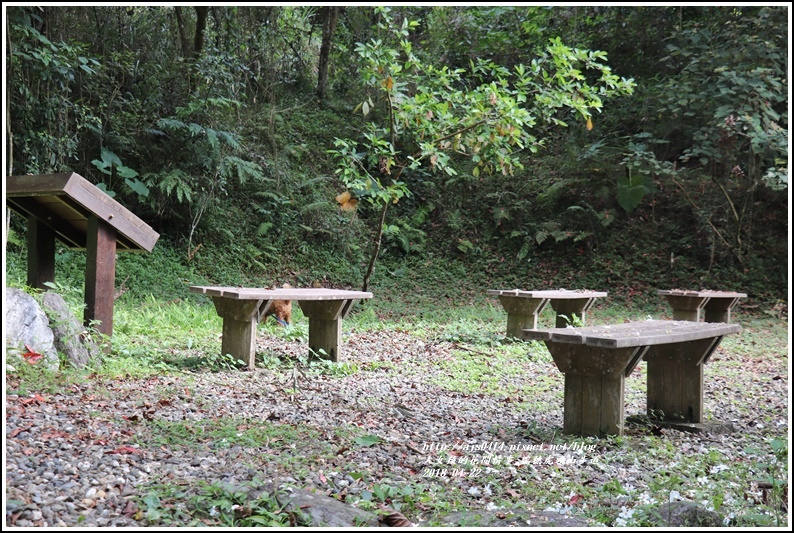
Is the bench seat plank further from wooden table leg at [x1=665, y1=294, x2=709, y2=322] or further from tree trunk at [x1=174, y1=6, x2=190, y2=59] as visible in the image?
tree trunk at [x1=174, y1=6, x2=190, y2=59]

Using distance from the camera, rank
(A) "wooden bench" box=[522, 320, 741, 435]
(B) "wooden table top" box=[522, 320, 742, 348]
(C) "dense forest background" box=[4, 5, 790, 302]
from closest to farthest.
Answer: (B) "wooden table top" box=[522, 320, 742, 348], (A) "wooden bench" box=[522, 320, 741, 435], (C) "dense forest background" box=[4, 5, 790, 302]

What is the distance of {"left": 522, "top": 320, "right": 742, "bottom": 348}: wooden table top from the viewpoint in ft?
12.9

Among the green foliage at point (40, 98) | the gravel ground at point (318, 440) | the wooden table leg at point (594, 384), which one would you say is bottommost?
the gravel ground at point (318, 440)

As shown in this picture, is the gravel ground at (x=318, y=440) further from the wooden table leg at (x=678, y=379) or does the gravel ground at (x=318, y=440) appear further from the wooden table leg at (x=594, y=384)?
the wooden table leg at (x=678, y=379)

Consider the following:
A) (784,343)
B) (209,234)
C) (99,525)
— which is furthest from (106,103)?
(784,343)

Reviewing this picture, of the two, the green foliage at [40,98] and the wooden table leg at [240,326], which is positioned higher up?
the green foliage at [40,98]

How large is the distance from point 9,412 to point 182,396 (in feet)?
4.19

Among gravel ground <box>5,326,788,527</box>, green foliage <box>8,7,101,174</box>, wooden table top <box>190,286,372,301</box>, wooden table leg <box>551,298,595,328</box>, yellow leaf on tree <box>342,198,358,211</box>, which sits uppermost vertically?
green foliage <box>8,7,101,174</box>

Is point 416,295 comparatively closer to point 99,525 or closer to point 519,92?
point 519,92

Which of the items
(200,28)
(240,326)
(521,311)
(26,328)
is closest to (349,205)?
(521,311)

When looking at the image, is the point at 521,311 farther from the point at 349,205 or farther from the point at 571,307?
the point at 349,205

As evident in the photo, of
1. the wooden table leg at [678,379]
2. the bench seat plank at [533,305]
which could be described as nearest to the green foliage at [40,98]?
the bench seat plank at [533,305]

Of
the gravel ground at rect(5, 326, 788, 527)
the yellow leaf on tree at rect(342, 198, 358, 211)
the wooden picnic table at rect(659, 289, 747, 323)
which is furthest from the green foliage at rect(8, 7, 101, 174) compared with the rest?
the wooden picnic table at rect(659, 289, 747, 323)

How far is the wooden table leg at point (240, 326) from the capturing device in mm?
6145
